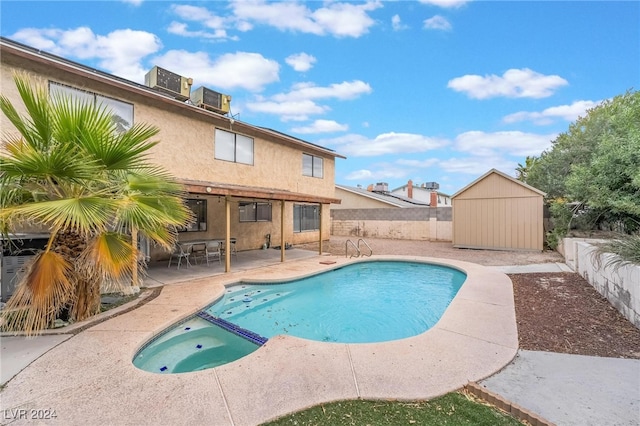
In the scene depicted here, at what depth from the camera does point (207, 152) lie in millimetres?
11875

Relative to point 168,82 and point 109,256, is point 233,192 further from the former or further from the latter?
point 168,82

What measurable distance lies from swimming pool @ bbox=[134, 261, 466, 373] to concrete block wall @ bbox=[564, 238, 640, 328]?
10.3 ft

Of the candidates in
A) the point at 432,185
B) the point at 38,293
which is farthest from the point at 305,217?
the point at 432,185

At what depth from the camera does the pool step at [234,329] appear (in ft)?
17.2

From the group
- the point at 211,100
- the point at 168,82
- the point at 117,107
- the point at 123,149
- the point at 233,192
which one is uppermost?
the point at 168,82

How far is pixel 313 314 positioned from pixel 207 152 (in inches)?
315

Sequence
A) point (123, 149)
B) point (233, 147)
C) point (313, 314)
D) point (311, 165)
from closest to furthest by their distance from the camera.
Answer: point (123, 149) → point (313, 314) → point (233, 147) → point (311, 165)

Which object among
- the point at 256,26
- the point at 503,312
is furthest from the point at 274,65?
the point at 503,312

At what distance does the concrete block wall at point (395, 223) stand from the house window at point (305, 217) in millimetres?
4738

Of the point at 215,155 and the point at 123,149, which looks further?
the point at 215,155

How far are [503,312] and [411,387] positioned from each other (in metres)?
3.61

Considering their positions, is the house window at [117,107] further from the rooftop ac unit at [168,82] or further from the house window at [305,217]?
the house window at [305,217]

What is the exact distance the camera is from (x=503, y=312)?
19.5 ft

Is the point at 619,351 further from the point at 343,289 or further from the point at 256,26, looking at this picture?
the point at 256,26
